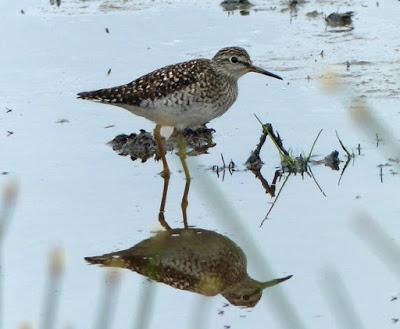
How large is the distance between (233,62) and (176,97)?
788mm

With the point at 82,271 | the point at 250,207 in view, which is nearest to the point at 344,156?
the point at 250,207

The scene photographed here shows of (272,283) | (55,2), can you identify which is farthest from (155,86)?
(55,2)

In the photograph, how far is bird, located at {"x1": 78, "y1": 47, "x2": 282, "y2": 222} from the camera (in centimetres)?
965

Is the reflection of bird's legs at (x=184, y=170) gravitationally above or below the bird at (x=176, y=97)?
below

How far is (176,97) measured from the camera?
9.64 m

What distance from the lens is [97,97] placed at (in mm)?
9828

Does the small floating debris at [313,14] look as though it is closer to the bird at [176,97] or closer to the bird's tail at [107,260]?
the bird at [176,97]

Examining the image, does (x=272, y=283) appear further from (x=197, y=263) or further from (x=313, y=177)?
(x=313, y=177)

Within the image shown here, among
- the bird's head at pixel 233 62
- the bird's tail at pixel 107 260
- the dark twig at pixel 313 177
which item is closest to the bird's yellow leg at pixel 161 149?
the bird's head at pixel 233 62

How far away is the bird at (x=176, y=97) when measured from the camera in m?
→ 9.65

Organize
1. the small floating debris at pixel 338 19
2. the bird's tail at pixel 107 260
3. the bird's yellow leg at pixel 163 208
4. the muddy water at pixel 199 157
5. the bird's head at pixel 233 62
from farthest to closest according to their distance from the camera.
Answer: the small floating debris at pixel 338 19 < the bird's head at pixel 233 62 < the bird's yellow leg at pixel 163 208 < the bird's tail at pixel 107 260 < the muddy water at pixel 199 157

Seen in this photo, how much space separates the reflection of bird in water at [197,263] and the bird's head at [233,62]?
206 cm

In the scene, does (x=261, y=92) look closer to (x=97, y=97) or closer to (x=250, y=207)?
(x=97, y=97)

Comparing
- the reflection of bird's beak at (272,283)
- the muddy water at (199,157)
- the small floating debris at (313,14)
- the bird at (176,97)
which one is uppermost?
the bird at (176,97)
